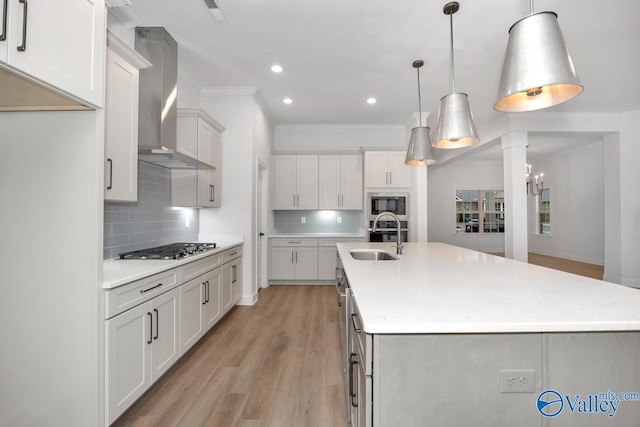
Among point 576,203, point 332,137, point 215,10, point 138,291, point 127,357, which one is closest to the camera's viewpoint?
point 127,357

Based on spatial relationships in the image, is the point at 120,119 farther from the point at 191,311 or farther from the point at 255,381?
the point at 255,381

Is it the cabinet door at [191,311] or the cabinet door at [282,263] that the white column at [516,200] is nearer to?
the cabinet door at [282,263]

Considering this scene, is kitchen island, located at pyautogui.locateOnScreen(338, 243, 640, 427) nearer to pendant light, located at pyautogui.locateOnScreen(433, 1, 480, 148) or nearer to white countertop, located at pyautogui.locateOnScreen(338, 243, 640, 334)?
white countertop, located at pyautogui.locateOnScreen(338, 243, 640, 334)

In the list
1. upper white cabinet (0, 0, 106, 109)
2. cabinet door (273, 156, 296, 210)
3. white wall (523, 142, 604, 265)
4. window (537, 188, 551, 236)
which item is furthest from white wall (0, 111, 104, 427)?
window (537, 188, 551, 236)

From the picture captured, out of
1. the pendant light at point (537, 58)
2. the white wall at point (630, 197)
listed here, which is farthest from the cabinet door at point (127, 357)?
the white wall at point (630, 197)

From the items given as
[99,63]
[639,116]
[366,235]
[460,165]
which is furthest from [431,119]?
[99,63]

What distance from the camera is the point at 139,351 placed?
6.06ft

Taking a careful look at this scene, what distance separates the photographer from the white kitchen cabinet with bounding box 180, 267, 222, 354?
2.43 m

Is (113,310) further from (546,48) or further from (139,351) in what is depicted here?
(546,48)

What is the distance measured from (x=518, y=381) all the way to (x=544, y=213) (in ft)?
31.3

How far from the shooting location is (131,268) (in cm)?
201

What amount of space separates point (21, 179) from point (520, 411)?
92.6 inches

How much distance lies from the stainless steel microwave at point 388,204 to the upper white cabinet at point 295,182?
1.00 meters

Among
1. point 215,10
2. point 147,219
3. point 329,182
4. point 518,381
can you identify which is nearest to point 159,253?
point 147,219
